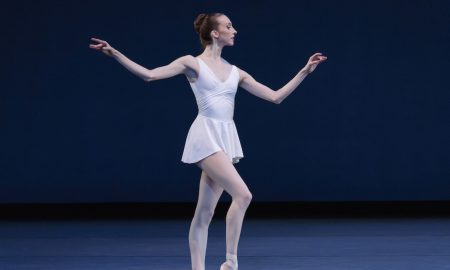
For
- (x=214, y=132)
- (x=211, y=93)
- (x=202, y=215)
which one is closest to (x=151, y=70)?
(x=211, y=93)

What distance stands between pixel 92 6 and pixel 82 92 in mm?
736

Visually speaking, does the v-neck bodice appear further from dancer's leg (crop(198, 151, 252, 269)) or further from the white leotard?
dancer's leg (crop(198, 151, 252, 269))

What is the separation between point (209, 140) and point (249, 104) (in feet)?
10.4

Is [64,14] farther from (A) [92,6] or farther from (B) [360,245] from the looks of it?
(B) [360,245]

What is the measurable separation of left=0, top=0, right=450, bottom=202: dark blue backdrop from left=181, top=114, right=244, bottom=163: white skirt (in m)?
3.03

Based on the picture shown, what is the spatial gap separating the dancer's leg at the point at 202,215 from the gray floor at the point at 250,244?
0.57 m

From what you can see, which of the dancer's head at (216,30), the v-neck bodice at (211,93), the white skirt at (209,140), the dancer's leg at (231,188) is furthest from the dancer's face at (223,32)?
the dancer's leg at (231,188)

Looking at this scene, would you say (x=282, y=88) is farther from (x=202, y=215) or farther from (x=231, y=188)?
(x=202, y=215)

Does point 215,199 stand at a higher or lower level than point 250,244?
higher

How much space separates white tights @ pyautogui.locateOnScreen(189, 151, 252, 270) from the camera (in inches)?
153

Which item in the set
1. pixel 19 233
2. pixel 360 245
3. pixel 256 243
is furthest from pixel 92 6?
pixel 360 245

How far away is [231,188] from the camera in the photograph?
388 cm

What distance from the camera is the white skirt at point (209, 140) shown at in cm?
395

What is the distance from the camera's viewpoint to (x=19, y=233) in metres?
6.21
